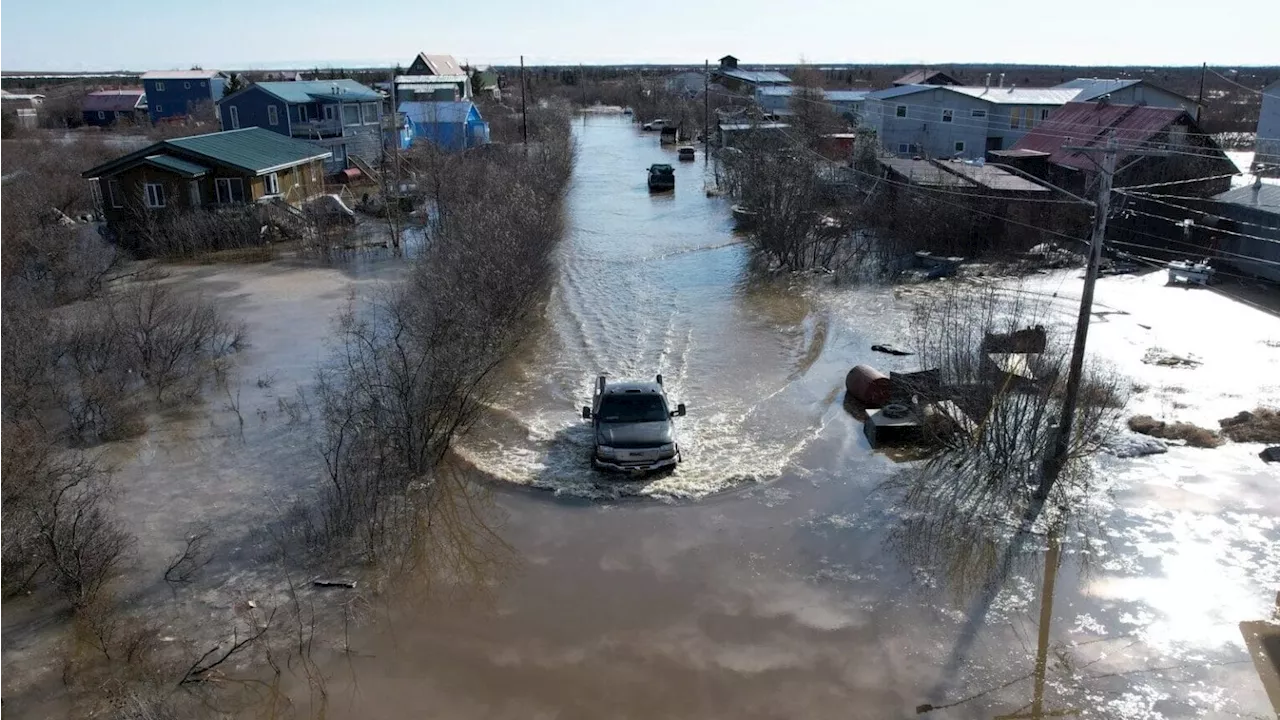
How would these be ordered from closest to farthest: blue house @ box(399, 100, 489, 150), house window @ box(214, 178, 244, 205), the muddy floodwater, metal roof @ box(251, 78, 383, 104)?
the muddy floodwater
house window @ box(214, 178, 244, 205)
metal roof @ box(251, 78, 383, 104)
blue house @ box(399, 100, 489, 150)

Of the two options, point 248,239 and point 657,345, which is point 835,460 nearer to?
point 657,345

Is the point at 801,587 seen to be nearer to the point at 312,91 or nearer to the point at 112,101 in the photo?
the point at 312,91

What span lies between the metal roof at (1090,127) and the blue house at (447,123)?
106ft

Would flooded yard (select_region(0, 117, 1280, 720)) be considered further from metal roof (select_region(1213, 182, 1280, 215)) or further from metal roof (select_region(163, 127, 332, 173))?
metal roof (select_region(163, 127, 332, 173))

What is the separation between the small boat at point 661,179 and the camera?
180 ft

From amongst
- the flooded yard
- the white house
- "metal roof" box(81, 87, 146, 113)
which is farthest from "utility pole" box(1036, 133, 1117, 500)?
"metal roof" box(81, 87, 146, 113)

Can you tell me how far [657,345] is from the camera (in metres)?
25.5

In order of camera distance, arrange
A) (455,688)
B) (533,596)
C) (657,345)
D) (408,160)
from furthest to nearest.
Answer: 1. (408,160)
2. (657,345)
3. (533,596)
4. (455,688)

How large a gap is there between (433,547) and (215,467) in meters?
5.64

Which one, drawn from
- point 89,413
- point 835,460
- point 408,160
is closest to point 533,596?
point 835,460

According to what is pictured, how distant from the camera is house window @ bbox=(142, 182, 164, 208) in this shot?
36.7m

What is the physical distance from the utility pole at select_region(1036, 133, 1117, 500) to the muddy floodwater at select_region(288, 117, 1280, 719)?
1134mm

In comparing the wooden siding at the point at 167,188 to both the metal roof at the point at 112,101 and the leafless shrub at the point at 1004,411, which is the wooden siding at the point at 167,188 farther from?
the metal roof at the point at 112,101

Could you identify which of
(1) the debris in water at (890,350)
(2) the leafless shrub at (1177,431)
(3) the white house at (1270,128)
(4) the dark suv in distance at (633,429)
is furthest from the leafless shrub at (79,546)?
(3) the white house at (1270,128)
